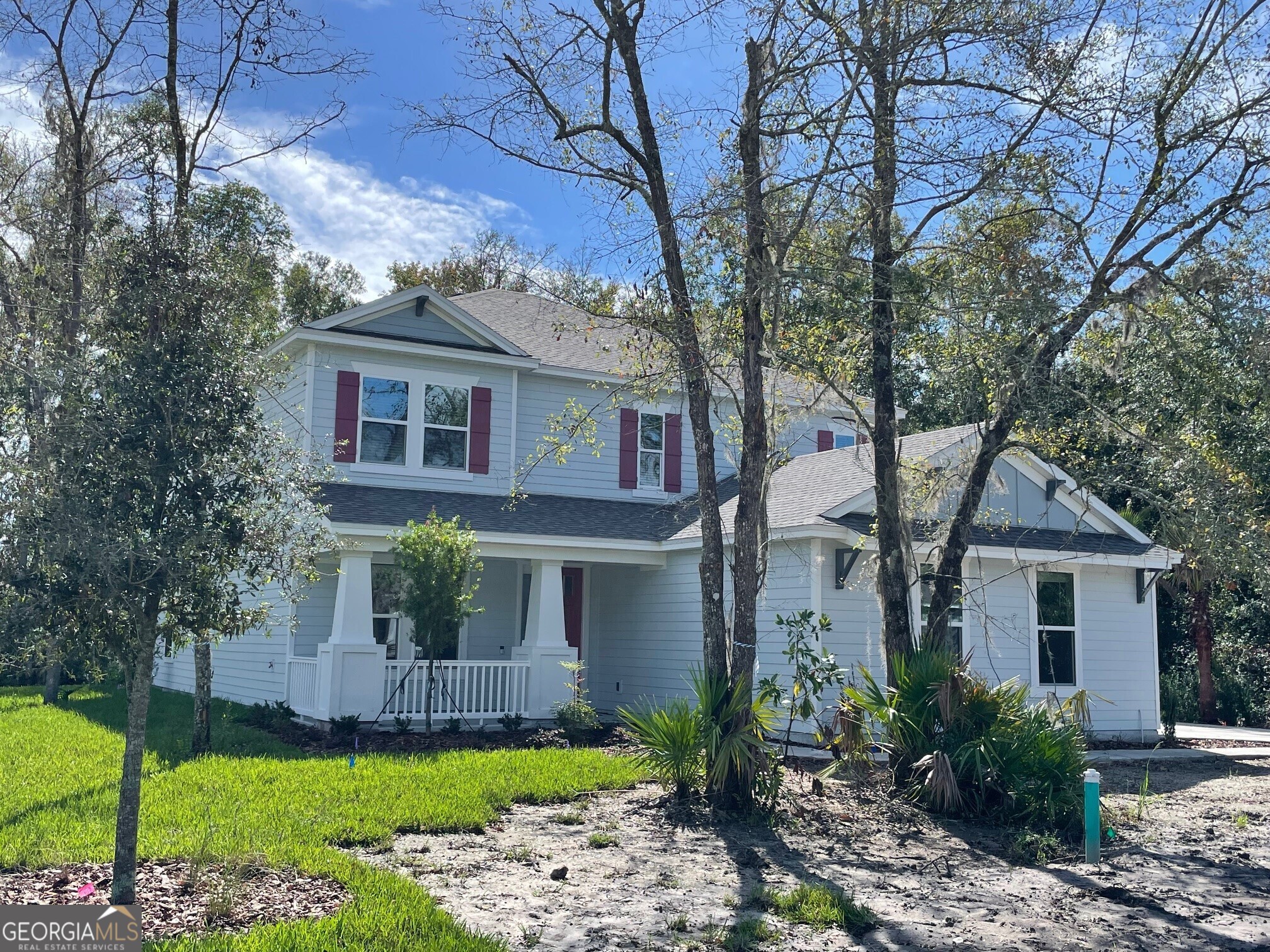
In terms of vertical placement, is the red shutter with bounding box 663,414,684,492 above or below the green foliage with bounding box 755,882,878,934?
above

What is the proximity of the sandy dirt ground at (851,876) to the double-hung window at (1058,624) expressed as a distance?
5.92 metres

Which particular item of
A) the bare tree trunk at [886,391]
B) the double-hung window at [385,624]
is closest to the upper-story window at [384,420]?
the double-hung window at [385,624]

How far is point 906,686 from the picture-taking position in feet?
32.5

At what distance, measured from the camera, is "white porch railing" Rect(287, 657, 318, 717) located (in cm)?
1466

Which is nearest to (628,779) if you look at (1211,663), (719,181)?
(719,181)

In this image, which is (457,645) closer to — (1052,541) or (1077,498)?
(1052,541)

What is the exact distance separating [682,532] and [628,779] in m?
6.61

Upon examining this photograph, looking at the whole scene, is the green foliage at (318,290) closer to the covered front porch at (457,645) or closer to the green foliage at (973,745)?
the covered front porch at (457,645)

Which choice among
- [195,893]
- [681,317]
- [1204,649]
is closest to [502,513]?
[681,317]

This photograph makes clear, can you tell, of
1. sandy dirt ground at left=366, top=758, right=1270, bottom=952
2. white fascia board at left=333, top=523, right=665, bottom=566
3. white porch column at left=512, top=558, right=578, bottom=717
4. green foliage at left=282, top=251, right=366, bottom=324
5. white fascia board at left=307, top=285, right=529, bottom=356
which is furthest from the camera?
green foliage at left=282, top=251, right=366, bottom=324

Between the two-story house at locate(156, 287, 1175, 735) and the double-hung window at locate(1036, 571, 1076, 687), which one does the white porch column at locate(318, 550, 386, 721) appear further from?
the double-hung window at locate(1036, 571, 1076, 687)

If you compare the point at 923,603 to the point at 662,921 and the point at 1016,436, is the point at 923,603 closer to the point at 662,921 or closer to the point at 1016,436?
the point at 1016,436

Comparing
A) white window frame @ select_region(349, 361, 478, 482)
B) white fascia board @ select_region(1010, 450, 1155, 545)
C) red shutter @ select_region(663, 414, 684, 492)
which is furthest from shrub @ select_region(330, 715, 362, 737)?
white fascia board @ select_region(1010, 450, 1155, 545)

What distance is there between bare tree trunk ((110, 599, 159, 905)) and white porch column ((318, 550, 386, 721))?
26.8 ft
